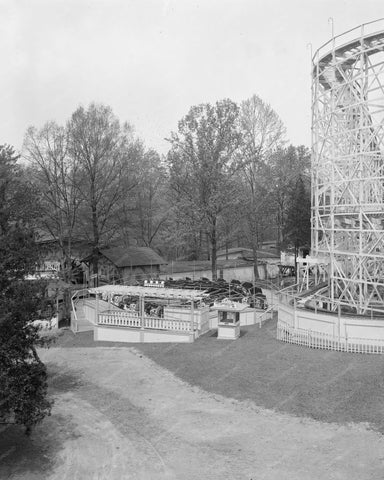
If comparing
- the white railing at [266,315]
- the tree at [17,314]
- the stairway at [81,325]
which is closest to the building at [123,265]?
the stairway at [81,325]

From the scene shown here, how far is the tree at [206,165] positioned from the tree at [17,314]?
26436 millimetres

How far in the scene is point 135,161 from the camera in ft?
134

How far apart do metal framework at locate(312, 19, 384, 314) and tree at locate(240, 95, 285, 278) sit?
41.1 feet

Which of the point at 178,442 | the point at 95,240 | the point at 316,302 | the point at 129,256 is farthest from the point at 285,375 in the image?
the point at 129,256

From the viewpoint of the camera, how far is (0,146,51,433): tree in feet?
35.1

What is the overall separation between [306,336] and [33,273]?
11640mm

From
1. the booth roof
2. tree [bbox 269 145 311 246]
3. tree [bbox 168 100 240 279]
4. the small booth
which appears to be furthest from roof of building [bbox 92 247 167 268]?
the small booth

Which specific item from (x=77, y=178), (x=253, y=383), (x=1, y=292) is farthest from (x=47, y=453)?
(x=77, y=178)

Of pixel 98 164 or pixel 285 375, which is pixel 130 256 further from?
pixel 285 375

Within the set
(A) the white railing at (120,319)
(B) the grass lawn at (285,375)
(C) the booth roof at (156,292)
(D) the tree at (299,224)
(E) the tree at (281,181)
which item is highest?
(E) the tree at (281,181)

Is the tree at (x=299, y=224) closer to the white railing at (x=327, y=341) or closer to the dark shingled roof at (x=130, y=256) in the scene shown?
the dark shingled roof at (x=130, y=256)

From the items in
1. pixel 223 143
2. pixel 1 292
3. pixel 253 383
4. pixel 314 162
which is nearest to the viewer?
pixel 1 292

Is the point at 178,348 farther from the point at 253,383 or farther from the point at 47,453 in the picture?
the point at 47,453

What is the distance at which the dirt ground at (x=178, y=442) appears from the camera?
10188 millimetres
